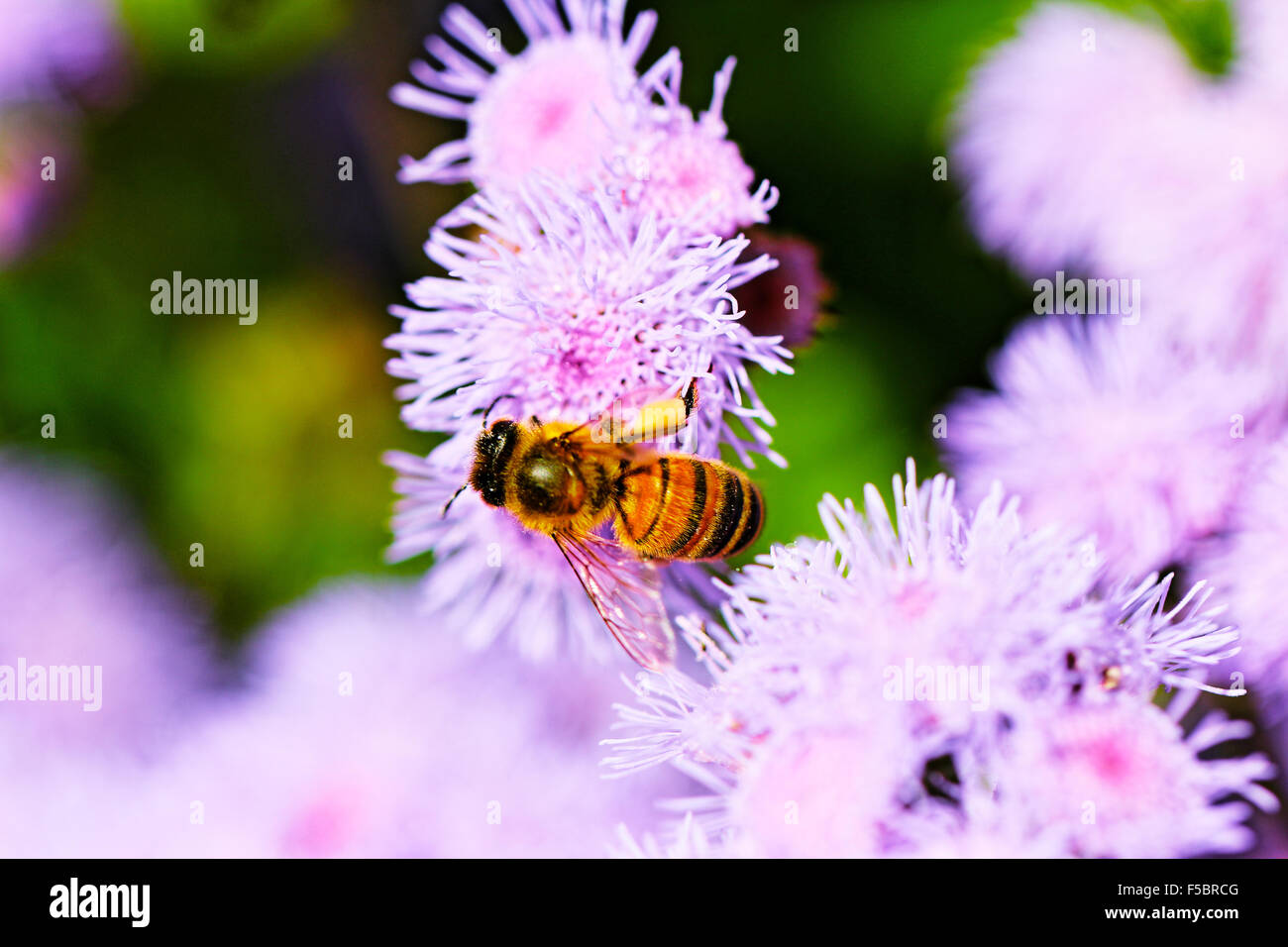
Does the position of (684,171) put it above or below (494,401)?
above

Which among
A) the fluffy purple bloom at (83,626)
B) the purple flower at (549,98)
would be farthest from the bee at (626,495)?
the fluffy purple bloom at (83,626)

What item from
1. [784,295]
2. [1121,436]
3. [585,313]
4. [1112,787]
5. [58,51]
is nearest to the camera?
[1112,787]

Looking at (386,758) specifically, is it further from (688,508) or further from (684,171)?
(684,171)

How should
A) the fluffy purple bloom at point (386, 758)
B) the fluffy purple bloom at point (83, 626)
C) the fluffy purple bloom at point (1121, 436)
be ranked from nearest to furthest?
the fluffy purple bloom at point (1121, 436), the fluffy purple bloom at point (386, 758), the fluffy purple bloom at point (83, 626)

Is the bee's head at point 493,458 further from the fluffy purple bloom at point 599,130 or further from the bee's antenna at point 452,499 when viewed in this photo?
Result: the fluffy purple bloom at point 599,130

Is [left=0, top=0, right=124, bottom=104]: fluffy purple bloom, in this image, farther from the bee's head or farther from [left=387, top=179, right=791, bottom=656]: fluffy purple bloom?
the bee's head

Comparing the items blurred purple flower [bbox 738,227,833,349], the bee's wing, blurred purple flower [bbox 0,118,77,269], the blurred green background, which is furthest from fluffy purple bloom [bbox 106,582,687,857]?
blurred purple flower [bbox 0,118,77,269]

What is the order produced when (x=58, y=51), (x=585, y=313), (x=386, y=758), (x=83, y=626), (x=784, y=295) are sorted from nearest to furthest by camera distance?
(x=585, y=313) < (x=784, y=295) < (x=386, y=758) < (x=58, y=51) < (x=83, y=626)

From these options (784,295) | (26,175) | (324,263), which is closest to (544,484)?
(784,295)
